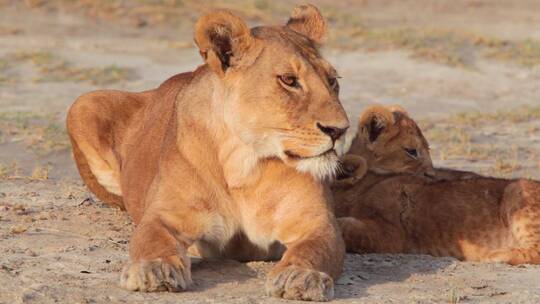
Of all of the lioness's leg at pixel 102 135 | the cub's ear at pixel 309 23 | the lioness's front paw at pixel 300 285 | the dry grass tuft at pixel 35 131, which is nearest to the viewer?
the lioness's front paw at pixel 300 285

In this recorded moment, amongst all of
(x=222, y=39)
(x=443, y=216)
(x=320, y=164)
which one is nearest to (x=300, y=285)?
(x=320, y=164)

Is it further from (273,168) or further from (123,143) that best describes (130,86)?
(273,168)

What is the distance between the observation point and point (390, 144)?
734cm

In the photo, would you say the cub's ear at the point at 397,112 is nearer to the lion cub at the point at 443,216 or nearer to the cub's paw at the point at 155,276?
the lion cub at the point at 443,216

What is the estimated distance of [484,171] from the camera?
30.1ft

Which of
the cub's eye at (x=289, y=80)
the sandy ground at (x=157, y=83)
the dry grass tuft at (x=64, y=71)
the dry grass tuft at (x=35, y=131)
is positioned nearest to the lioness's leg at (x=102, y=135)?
the sandy ground at (x=157, y=83)

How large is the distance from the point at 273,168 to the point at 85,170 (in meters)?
2.31

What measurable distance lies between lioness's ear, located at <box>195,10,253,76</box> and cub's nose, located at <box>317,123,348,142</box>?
1.73 ft

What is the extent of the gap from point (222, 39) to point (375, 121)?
2.22m

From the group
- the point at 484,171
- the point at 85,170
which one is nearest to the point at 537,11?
the point at 484,171

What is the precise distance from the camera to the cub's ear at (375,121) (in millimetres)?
7282

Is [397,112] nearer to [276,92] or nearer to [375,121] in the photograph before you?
[375,121]

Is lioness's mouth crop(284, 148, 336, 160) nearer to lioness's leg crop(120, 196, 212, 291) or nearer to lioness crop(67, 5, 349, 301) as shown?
lioness crop(67, 5, 349, 301)

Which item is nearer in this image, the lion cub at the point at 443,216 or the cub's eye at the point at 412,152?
the lion cub at the point at 443,216
